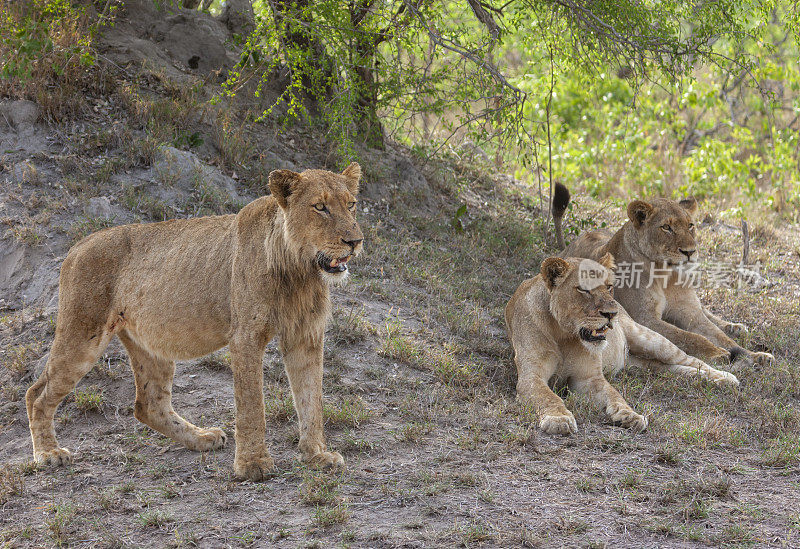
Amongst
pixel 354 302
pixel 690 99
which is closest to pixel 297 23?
pixel 354 302

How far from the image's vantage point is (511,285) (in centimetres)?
759

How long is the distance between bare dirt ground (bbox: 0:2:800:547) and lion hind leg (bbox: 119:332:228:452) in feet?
0.38

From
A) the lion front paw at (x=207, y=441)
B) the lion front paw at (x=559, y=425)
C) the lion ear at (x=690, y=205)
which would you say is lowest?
the lion front paw at (x=207, y=441)

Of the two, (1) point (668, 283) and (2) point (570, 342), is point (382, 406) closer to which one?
(2) point (570, 342)

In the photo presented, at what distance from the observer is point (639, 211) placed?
6.68m

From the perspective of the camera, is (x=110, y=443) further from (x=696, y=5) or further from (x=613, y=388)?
(x=696, y=5)

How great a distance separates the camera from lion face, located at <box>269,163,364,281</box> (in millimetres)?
3922

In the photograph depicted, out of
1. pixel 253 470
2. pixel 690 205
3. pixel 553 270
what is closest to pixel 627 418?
pixel 553 270

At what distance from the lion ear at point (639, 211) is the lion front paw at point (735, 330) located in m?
1.17

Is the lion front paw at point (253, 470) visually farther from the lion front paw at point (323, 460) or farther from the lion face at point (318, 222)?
the lion face at point (318, 222)

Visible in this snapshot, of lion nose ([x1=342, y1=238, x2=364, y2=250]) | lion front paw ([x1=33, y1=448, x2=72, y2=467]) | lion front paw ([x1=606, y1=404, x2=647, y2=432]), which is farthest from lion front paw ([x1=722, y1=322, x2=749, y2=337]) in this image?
lion front paw ([x1=33, y1=448, x2=72, y2=467])

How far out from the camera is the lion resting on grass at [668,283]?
6500mm

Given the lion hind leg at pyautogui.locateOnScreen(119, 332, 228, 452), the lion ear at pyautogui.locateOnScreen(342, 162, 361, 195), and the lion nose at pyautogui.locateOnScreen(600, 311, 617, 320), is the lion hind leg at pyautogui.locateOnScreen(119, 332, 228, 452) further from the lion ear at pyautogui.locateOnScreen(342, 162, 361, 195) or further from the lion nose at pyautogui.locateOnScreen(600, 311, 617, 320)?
the lion nose at pyautogui.locateOnScreen(600, 311, 617, 320)

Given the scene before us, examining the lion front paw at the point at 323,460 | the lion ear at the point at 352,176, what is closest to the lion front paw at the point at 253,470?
the lion front paw at the point at 323,460
